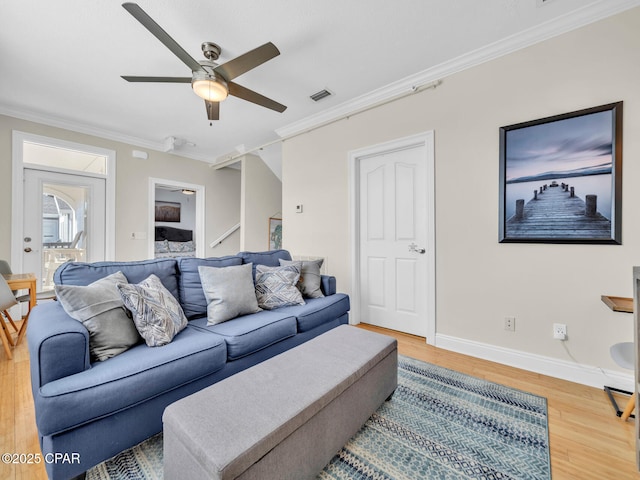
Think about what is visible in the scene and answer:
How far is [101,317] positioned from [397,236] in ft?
8.49

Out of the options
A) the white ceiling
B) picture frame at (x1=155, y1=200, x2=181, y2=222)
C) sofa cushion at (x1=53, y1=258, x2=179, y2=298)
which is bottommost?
sofa cushion at (x1=53, y1=258, x2=179, y2=298)

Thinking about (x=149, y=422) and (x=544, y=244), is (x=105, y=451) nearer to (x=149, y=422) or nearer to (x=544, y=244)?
(x=149, y=422)

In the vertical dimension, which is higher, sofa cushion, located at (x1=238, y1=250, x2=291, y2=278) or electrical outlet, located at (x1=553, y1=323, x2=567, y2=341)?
sofa cushion, located at (x1=238, y1=250, x2=291, y2=278)

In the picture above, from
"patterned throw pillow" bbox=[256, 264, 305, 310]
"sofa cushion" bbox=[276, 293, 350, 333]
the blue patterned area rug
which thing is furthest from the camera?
"patterned throw pillow" bbox=[256, 264, 305, 310]

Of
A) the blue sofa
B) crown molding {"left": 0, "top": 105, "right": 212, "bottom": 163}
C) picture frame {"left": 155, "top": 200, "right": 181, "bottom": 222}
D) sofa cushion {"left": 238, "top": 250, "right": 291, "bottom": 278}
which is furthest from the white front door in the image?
picture frame {"left": 155, "top": 200, "right": 181, "bottom": 222}

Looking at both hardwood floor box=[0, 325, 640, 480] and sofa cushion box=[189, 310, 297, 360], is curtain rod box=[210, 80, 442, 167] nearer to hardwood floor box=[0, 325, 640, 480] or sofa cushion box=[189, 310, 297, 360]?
sofa cushion box=[189, 310, 297, 360]

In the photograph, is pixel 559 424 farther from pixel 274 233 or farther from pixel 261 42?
pixel 274 233

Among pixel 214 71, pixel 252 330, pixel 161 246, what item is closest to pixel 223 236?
pixel 161 246

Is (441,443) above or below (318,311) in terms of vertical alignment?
below

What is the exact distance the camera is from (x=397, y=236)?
304 cm

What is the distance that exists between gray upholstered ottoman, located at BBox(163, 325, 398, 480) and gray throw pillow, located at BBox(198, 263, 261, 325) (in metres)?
0.72

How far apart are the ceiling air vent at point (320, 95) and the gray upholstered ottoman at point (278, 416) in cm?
265

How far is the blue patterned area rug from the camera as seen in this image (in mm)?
1239

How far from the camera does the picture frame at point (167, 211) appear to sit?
21.2 ft
